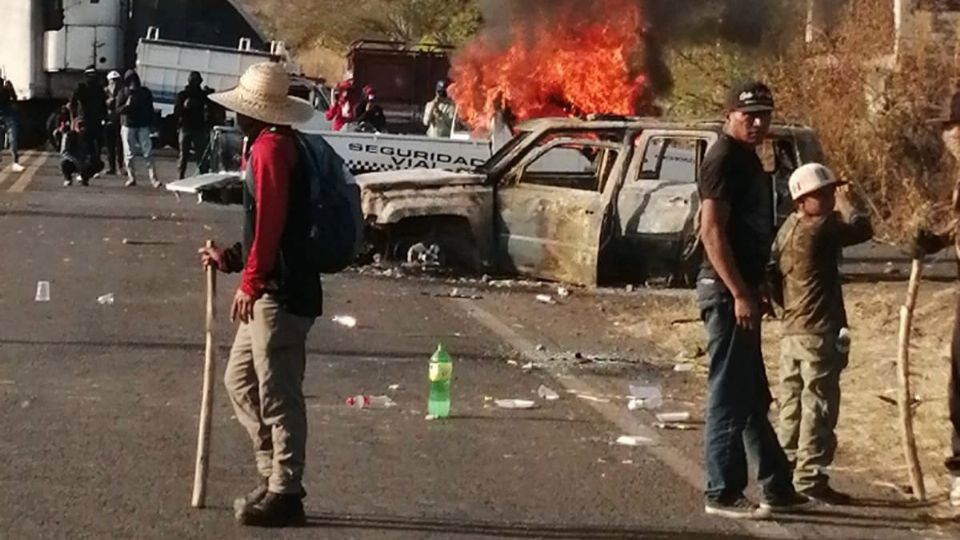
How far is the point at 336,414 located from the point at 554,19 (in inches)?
567

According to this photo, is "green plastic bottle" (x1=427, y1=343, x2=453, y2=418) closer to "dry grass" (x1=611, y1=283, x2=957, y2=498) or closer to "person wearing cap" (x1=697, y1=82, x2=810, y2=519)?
"dry grass" (x1=611, y1=283, x2=957, y2=498)

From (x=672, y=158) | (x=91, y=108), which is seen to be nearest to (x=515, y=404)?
(x=672, y=158)

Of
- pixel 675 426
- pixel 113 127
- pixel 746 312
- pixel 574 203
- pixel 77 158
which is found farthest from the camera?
pixel 113 127

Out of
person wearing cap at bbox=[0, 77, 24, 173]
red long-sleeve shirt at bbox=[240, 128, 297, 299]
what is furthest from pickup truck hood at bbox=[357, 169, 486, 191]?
person wearing cap at bbox=[0, 77, 24, 173]

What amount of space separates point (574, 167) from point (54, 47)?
23480 mm

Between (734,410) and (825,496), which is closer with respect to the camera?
(734,410)

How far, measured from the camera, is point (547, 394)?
10.3m

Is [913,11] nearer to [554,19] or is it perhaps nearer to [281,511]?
[554,19]

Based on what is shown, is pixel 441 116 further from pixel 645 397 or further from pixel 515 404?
pixel 515 404

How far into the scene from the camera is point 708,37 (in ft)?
77.0

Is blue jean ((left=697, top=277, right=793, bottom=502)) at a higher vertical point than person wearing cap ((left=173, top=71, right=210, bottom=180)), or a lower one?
higher

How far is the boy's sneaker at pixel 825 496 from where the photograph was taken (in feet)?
25.2

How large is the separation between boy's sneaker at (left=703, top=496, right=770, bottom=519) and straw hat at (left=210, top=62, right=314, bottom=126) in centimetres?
230

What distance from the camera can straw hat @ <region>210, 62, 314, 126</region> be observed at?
22.8 feet
